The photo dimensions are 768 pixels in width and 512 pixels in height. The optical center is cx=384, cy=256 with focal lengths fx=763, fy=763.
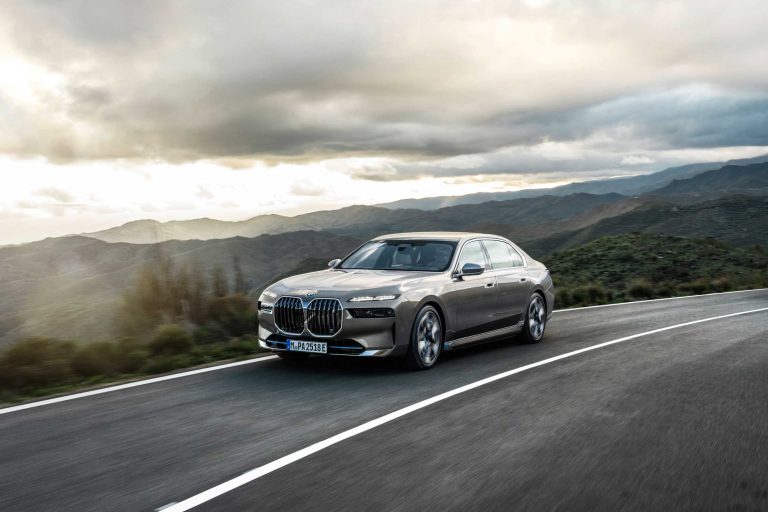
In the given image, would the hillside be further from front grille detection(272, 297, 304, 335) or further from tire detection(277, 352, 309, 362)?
front grille detection(272, 297, 304, 335)

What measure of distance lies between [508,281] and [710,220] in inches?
4947

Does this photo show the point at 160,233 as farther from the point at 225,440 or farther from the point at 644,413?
the point at 644,413

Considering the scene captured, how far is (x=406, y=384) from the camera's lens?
8.20 meters

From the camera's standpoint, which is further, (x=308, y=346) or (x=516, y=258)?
(x=516, y=258)

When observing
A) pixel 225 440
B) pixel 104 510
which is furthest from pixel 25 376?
pixel 104 510

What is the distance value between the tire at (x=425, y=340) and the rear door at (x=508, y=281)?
60.7 inches

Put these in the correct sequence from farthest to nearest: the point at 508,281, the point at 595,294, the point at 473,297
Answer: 1. the point at 595,294
2. the point at 508,281
3. the point at 473,297

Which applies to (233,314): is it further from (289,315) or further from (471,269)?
(471,269)

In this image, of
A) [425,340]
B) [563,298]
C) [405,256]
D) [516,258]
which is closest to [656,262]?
[563,298]

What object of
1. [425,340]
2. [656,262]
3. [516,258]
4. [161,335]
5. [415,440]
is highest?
[516,258]

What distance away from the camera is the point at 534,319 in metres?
11.7

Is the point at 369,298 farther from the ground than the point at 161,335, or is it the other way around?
the point at 369,298

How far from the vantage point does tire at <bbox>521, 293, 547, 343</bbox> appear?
1148cm

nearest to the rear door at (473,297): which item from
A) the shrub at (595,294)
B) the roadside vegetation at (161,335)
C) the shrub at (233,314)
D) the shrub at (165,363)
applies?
the roadside vegetation at (161,335)
